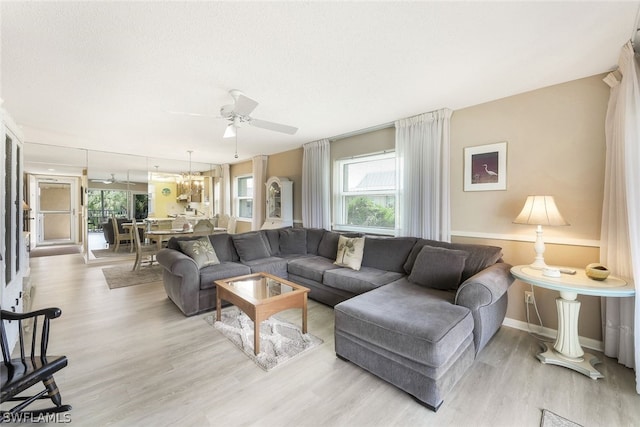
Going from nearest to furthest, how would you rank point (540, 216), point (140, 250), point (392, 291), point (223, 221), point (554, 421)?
1. point (554, 421)
2. point (540, 216)
3. point (392, 291)
4. point (140, 250)
5. point (223, 221)

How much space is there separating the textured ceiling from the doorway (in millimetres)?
6393

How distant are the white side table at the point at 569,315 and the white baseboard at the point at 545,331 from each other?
27 cm

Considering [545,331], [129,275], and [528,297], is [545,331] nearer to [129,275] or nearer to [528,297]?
[528,297]

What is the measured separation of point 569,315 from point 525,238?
83 centimetres

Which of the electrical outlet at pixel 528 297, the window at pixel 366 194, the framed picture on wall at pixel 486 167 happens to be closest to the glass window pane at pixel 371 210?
the window at pixel 366 194

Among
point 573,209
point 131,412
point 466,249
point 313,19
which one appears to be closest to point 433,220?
point 466,249

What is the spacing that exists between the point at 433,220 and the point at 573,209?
4.10 feet

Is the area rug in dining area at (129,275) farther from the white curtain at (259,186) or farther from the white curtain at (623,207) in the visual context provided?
the white curtain at (623,207)

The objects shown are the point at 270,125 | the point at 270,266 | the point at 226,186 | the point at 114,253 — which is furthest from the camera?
the point at 226,186

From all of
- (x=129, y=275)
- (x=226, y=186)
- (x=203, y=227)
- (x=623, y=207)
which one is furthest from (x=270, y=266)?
(x=226, y=186)

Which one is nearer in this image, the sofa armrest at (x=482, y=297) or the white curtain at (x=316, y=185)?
the sofa armrest at (x=482, y=297)

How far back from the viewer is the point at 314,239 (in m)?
4.41

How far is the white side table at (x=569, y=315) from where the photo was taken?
1.95 m

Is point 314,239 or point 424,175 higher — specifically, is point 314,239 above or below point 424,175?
below
